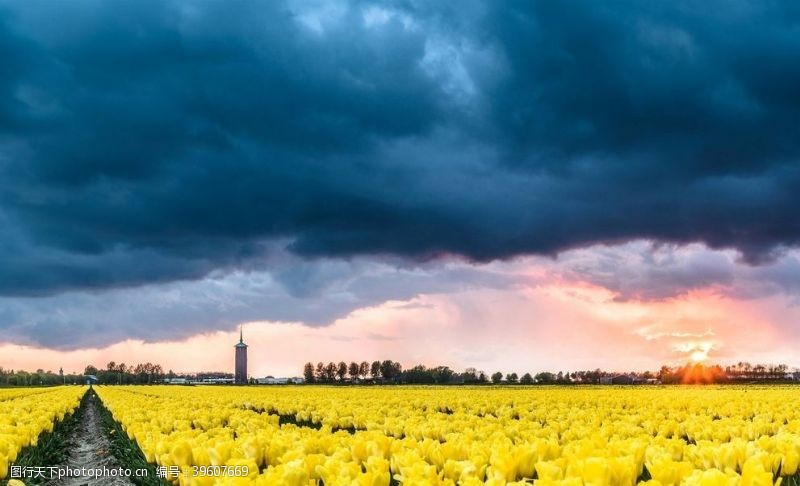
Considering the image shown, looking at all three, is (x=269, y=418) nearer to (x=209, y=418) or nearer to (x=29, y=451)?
(x=209, y=418)

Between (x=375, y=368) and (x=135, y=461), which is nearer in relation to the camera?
(x=135, y=461)

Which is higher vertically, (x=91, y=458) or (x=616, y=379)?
(x=91, y=458)

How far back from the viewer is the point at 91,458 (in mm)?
17641

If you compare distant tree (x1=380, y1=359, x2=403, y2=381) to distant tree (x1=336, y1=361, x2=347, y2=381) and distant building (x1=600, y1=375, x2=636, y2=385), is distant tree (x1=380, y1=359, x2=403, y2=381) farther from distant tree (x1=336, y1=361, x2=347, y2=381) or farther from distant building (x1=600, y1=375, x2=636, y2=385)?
distant building (x1=600, y1=375, x2=636, y2=385)

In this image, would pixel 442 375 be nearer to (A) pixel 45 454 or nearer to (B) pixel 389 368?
(B) pixel 389 368

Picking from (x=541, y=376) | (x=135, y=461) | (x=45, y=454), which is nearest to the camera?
(x=135, y=461)

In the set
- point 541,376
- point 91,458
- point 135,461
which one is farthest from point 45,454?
point 541,376

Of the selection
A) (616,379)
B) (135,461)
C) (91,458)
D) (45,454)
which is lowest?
(616,379)

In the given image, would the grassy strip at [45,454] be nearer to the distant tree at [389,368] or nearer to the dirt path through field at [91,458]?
the dirt path through field at [91,458]

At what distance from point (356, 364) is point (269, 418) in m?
183

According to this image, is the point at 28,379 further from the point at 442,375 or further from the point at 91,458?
the point at 91,458

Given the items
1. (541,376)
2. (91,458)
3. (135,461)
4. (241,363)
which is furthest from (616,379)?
(135,461)

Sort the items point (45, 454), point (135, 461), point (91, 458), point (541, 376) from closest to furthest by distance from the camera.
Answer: point (135, 461)
point (45, 454)
point (91, 458)
point (541, 376)

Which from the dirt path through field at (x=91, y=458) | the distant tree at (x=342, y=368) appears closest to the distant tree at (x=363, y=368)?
the distant tree at (x=342, y=368)
